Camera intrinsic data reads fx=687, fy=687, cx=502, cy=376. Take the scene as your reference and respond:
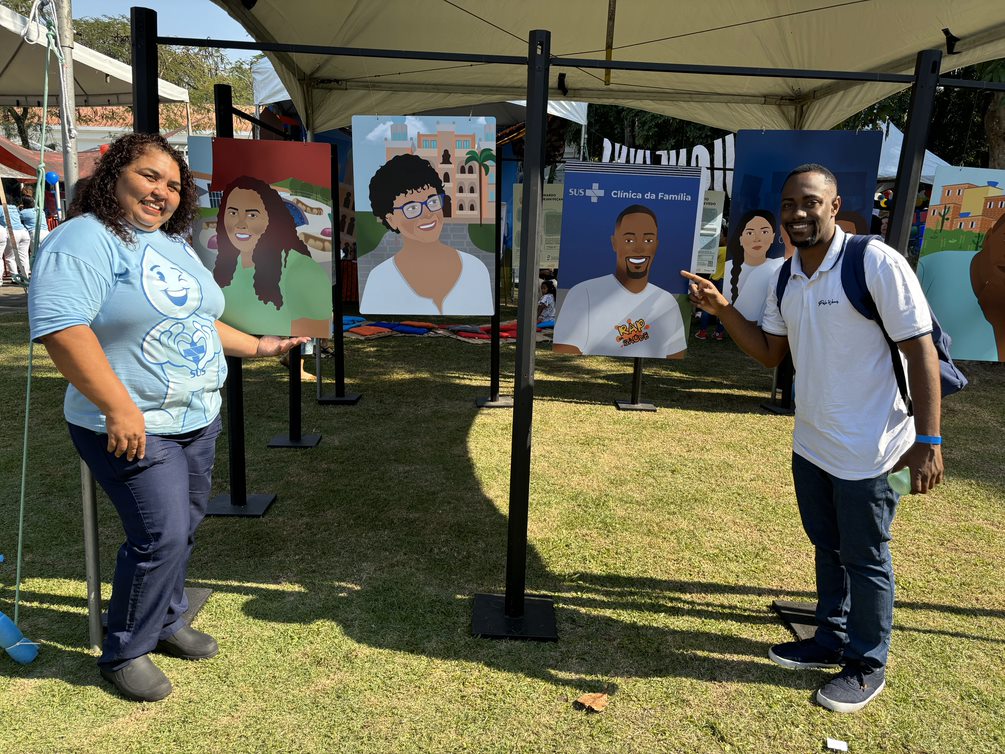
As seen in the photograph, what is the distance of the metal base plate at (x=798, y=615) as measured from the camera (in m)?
2.96

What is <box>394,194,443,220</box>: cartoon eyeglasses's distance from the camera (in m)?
4.02

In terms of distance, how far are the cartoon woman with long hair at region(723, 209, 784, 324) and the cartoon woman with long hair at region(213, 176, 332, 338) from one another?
7.71 ft

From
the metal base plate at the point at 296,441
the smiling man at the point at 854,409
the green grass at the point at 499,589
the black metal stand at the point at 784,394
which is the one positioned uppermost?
the smiling man at the point at 854,409

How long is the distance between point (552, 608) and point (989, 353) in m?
2.44

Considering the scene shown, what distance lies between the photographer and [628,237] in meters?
4.07

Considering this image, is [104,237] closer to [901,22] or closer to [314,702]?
[314,702]

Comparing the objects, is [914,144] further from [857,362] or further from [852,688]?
[852,688]

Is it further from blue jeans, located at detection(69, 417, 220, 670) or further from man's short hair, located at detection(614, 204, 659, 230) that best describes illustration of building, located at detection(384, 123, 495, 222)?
blue jeans, located at detection(69, 417, 220, 670)

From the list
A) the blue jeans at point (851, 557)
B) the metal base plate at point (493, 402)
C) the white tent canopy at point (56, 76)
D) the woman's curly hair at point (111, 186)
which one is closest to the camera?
Answer: the woman's curly hair at point (111, 186)

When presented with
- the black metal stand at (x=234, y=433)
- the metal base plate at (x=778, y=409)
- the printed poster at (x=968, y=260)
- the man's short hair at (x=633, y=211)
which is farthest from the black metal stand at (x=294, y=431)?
the metal base plate at (x=778, y=409)

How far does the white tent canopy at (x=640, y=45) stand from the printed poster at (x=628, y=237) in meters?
0.85

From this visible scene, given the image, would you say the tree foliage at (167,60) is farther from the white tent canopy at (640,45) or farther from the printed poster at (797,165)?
the printed poster at (797,165)

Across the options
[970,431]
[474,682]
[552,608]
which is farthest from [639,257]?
[970,431]

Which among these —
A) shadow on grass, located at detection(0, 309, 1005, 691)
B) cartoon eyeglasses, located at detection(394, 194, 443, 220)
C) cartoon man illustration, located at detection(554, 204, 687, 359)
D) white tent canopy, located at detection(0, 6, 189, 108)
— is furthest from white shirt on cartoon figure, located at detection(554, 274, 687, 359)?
white tent canopy, located at detection(0, 6, 189, 108)
